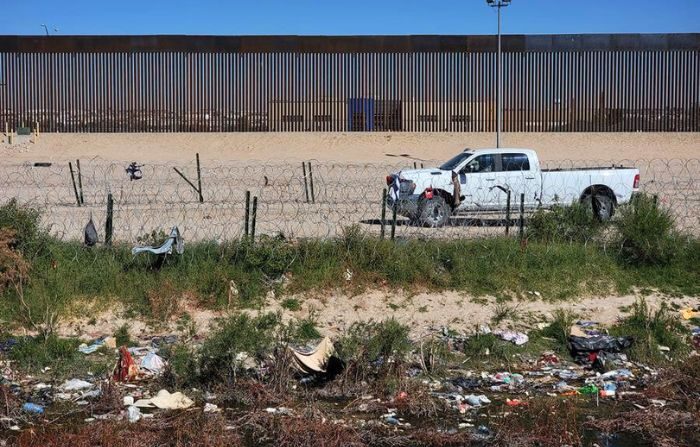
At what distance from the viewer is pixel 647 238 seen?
14.6m

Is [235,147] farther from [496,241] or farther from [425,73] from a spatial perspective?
[496,241]

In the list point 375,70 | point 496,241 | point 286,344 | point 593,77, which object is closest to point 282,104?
point 375,70

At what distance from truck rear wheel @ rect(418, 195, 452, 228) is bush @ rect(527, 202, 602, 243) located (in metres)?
3.38

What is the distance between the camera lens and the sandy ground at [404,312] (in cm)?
1264

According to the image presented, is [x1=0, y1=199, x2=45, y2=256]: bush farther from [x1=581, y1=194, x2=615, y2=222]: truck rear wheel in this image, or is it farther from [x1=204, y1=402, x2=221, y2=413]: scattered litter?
[x1=581, y1=194, x2=615, y2=222]: truck rear wheel

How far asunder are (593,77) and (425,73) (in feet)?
24.4

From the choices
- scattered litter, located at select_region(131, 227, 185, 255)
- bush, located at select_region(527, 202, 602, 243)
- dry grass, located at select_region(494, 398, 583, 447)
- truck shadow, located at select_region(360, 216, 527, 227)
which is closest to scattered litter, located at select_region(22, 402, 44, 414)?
scattered litter, located at select_region(131, 227, 185, 255)

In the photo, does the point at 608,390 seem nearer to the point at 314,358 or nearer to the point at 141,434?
the point at 314,358

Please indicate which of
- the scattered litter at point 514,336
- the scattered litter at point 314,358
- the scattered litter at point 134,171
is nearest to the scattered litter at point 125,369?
the scattered litter at point 314,358

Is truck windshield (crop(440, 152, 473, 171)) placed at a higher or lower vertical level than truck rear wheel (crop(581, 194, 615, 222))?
higher

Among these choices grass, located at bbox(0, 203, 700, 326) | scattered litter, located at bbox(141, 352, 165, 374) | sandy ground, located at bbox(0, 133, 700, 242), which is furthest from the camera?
sandy ground, located at bbox(0, 133, 700, 242)

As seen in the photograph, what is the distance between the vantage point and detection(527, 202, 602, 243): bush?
49.4ft

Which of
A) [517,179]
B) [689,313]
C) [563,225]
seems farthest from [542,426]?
[517,179]

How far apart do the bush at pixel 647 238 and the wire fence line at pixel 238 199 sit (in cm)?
150
